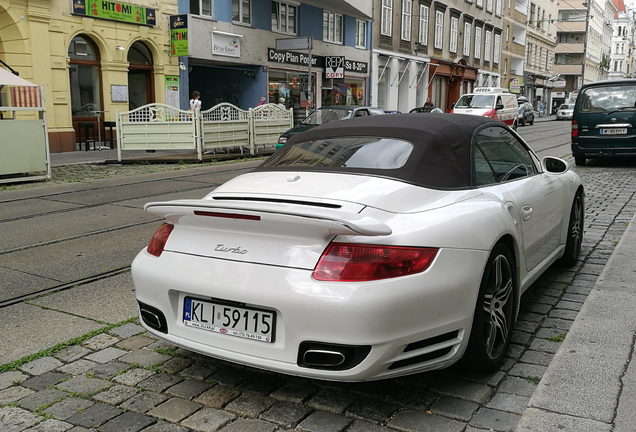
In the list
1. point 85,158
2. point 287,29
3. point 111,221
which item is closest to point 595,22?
point 287,29

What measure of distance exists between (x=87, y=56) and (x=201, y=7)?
17.8 ft

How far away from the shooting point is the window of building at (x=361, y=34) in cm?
3344

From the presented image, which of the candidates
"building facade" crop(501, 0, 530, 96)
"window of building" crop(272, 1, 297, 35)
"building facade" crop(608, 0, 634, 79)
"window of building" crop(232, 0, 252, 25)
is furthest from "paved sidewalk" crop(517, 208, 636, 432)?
"building facade" crop(608, 0, 634, 79)

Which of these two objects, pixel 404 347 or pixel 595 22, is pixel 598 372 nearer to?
pixel 404 347

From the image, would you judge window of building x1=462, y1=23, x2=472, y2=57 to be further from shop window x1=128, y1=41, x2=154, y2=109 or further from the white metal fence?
the white metal fence

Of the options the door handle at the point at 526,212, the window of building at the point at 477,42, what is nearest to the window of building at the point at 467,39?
the window of building at the point at 477,42

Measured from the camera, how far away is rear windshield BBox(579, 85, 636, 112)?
13.4 m

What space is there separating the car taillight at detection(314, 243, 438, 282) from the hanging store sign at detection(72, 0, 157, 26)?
1850 cm

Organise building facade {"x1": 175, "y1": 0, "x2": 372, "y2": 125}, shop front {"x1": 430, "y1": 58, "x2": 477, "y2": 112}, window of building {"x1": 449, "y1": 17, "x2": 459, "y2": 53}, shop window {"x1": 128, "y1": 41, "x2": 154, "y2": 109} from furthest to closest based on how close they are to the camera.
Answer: window of building {"x1": 449, "y1": 17, "x2": 459, "y2": 53}
shop front {"x1": 430, "y1": 58, "x2": 477, "y2": 112}
building facade {"x1": 175, "y1": 0, "x2": 372, "y2": 125}
shop window {"x1": 128, "y1": 41, "x2": 154, "y2": 109}

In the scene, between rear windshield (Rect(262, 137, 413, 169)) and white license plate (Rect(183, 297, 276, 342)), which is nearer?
white license plate (Rect(183, 297, 276, 342))

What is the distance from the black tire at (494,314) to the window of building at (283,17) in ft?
82.0

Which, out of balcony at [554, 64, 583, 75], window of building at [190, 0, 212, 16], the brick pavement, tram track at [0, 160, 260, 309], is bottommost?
tram track at [0, 160, 260, 309]

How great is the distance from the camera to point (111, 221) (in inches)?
327

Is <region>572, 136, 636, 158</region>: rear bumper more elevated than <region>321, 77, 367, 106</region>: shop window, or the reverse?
<region>321, 77, 367, 106</region>: shop window
